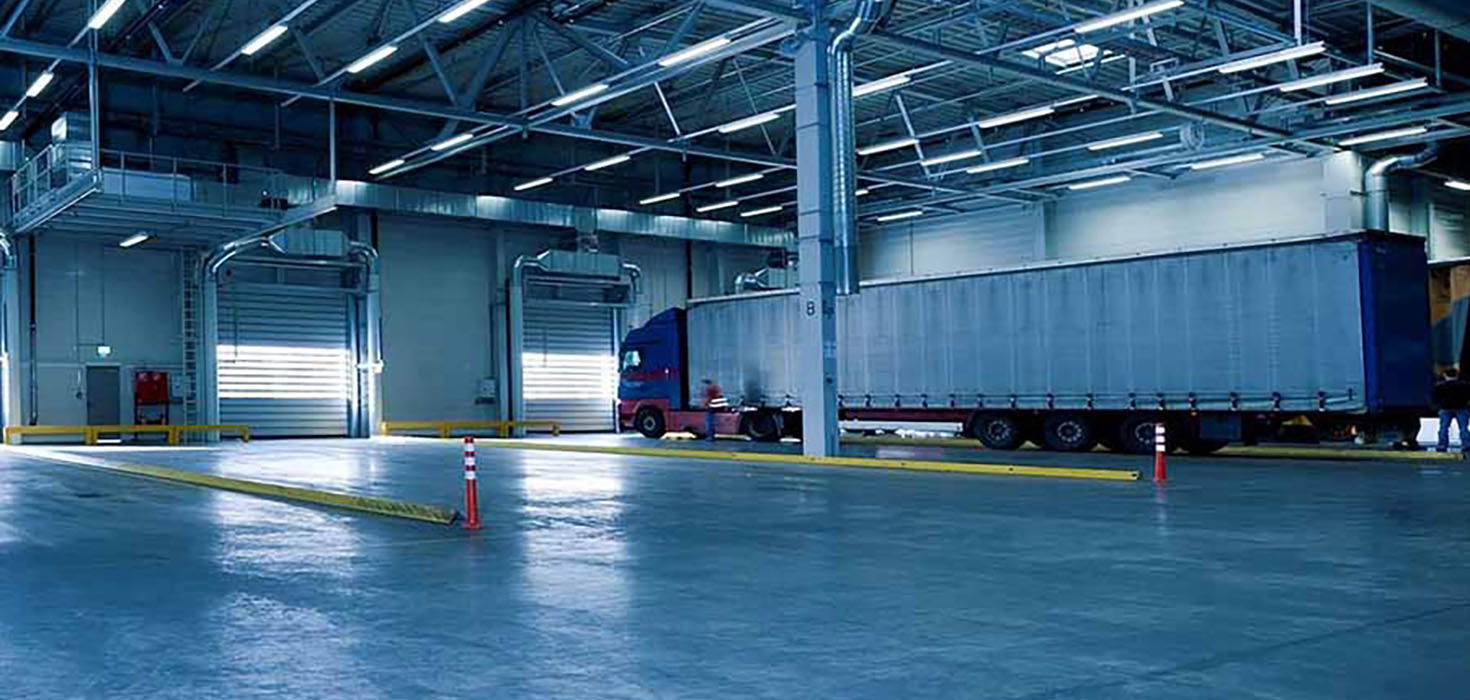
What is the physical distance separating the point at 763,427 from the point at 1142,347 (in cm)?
→ 1086

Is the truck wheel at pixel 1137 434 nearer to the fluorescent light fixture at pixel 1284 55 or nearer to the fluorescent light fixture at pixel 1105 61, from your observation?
the fluorescent light fixture at pixel 1284 55

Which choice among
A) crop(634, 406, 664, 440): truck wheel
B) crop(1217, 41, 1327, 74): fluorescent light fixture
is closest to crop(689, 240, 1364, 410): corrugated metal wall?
crop(1217, 41, 1327, 74): fluorescent light fixture

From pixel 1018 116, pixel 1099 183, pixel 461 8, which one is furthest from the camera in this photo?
pixel 1099 183

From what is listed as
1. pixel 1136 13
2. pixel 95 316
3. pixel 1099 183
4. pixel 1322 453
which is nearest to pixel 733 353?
pixel 1099 183

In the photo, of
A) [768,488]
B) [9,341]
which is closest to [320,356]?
[9,341]

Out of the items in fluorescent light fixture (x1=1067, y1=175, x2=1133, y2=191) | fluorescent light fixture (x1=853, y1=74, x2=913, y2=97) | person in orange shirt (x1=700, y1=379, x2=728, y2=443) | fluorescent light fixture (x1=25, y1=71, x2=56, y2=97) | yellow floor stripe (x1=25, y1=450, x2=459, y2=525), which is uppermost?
fluorescent light fixture (x1=25, y1=71, x2=56, y2=97)

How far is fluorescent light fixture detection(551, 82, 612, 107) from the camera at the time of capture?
24.1 m

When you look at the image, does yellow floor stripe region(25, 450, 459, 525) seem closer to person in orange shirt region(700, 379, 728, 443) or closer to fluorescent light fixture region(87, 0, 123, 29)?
fluorescent light fixture region(87, 0, 123, 29)

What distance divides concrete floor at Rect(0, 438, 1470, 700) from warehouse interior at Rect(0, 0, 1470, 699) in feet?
0.18

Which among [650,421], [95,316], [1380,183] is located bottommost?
[650,421]

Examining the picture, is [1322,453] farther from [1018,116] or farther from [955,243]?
[955,243]

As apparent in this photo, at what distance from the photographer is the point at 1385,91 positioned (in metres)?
24.0

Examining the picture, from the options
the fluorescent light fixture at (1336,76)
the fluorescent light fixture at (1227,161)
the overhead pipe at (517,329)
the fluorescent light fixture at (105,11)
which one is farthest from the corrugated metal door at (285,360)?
the fluorescent light fixture at (1336,76)

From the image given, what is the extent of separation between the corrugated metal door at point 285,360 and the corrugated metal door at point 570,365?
18.3ft
